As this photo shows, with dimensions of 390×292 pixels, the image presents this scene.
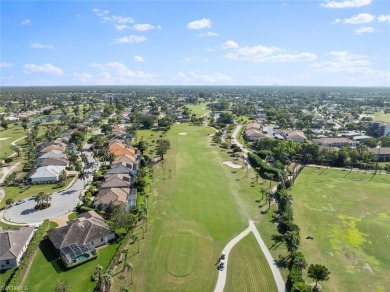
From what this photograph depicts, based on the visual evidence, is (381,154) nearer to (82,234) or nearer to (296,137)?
(296,137)

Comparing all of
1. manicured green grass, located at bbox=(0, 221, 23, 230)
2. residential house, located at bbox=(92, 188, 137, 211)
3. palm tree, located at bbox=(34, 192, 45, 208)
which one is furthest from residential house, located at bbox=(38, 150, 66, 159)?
manicured green grass, located at bbox=(0, 221, 23, 230)

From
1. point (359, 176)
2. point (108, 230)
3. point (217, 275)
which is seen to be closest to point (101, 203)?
point (108, 230)

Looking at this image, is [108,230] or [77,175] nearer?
[108,230]

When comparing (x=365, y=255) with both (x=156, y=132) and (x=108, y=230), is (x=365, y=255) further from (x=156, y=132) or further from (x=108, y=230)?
(x=156, y=132)

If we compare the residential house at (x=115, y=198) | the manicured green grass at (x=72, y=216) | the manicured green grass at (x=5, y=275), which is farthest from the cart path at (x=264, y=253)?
the manicured green grass at (x=72, y=216)

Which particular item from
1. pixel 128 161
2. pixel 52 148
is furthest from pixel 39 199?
pixel 52 148
